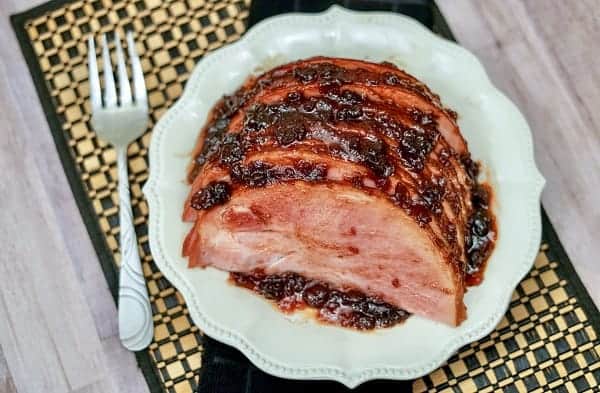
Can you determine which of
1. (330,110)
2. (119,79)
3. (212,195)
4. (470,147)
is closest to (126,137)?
(119,79)

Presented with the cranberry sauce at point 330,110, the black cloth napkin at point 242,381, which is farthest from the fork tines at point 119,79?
the black cloth napkin at point 242,381

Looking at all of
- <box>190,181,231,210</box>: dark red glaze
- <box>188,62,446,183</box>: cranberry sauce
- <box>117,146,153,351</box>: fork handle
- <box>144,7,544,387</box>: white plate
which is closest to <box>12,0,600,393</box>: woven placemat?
<box>117,146,153,351</box>: fork handle

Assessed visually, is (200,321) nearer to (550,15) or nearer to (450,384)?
(450,384)

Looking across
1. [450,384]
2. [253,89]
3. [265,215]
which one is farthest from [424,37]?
[450,384]

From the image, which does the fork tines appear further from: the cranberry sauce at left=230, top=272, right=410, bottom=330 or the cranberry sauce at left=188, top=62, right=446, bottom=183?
the cranberry sauce at left=230, top=272, right=410, bottom=330

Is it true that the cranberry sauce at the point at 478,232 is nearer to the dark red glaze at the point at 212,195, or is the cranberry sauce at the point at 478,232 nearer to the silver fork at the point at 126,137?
the dark red glaze at the point at 212,195
